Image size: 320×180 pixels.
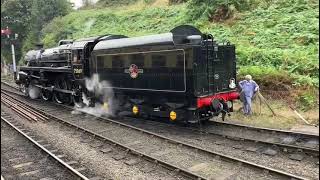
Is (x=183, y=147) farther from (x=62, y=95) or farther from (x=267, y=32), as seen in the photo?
(x=62, y=95)

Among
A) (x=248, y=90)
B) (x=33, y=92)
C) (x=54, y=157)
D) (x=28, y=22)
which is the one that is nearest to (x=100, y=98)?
(x=248, y=90)

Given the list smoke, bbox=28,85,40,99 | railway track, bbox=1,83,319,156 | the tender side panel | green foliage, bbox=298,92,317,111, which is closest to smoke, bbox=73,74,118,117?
the tender side panel

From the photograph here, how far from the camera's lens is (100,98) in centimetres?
1636

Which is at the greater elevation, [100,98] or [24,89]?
[100,98]

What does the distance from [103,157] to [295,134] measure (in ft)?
17.2

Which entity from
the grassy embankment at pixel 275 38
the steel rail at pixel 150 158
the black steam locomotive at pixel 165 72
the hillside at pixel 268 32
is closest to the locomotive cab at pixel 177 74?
Result: the black steam locomotive at pixel 165 72

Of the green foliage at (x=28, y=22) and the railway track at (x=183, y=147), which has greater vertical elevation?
the green foliage at (x=28, y=22)

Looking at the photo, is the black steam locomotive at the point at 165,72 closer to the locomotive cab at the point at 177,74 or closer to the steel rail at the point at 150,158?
the locomotive cab at the point at 177,74

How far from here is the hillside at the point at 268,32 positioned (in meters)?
15.6

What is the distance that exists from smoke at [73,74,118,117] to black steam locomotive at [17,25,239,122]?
88 millimetres

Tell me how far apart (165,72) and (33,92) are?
13.2 m

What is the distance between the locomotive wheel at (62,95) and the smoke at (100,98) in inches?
79.9

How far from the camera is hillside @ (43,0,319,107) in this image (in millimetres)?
15648

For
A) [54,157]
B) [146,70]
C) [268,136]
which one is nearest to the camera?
[54,157]
